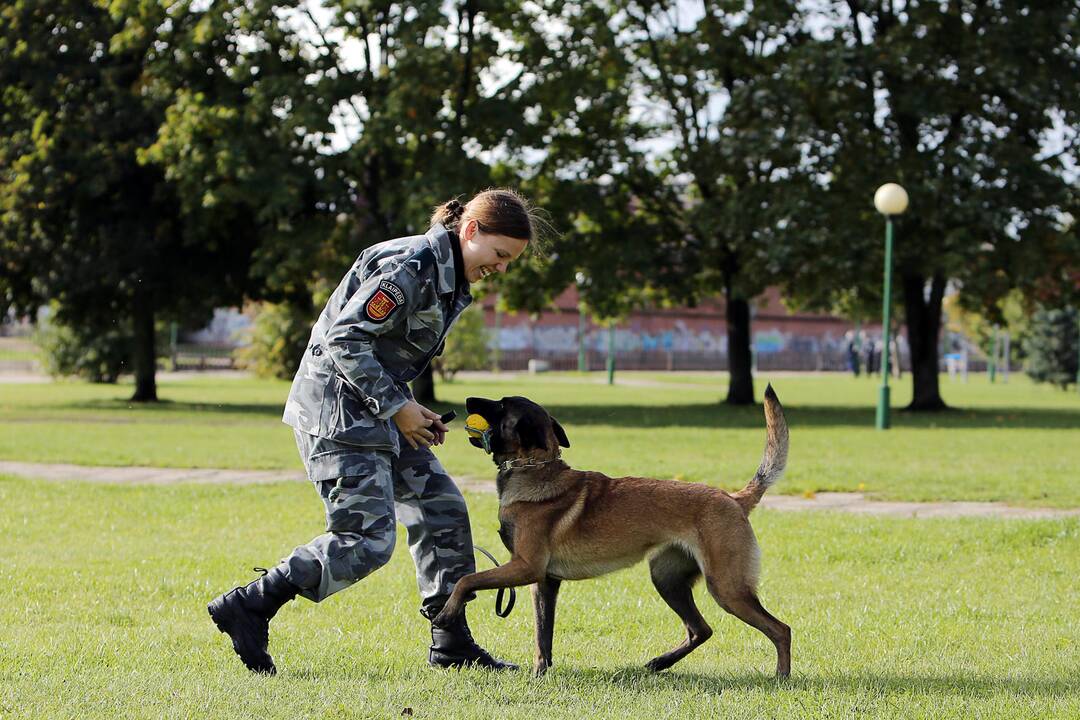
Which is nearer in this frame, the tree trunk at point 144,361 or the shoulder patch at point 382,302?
the shoulder patch at point 382,302

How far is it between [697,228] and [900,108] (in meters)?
5.47

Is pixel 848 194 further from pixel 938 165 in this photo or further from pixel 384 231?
pixel 384 231

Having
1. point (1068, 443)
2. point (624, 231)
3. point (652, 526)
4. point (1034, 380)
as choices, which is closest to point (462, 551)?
point (652, 526)

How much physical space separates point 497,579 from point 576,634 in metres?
1.33

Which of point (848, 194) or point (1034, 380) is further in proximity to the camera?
point (1034, 380)

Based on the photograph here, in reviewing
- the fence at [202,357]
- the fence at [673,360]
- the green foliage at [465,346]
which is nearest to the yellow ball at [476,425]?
the green foliage at [465,346]

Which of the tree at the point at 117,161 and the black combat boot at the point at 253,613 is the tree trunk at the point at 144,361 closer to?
the tree at the point at 117,161

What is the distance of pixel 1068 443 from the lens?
63.7 feet

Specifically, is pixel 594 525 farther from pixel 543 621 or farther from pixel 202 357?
pixel 202 357

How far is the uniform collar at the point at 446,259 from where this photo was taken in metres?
4.96

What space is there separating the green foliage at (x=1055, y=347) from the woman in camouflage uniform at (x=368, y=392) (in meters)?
47.9

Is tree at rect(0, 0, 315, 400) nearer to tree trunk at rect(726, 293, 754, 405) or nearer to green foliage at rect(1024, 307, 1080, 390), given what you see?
tree trunk at rect(726, 293, 754, 405)

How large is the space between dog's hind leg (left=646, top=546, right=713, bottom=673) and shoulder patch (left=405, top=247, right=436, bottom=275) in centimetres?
165

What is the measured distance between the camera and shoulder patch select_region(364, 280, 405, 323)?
15.7ft
